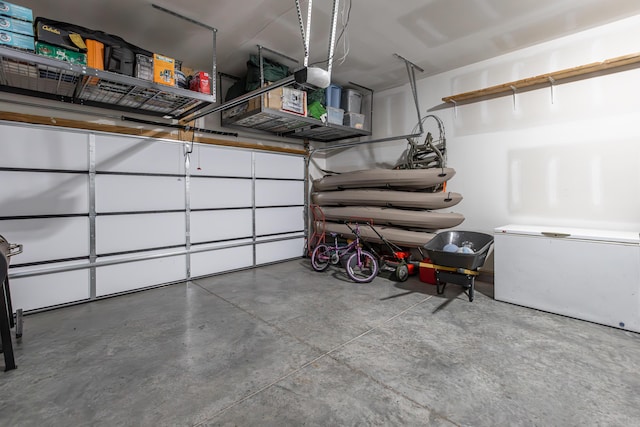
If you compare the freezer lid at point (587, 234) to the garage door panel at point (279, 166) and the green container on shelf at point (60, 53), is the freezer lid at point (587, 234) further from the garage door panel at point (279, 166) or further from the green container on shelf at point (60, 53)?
the green container on shelf at point (60, 53)

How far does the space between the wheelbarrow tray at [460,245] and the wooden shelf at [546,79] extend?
6.39ft

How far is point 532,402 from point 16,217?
4.98 m

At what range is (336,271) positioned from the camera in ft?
16.3

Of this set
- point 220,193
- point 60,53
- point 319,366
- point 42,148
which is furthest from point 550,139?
point 42,148


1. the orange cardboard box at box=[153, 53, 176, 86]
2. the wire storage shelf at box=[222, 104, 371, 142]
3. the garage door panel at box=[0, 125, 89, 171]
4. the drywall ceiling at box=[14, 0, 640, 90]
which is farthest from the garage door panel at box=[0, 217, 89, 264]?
the wire storage shelf at box=[222, 104, 371, 142]

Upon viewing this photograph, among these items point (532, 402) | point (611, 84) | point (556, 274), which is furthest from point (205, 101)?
point (611, 84)

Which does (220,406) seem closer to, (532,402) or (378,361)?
(378,361)

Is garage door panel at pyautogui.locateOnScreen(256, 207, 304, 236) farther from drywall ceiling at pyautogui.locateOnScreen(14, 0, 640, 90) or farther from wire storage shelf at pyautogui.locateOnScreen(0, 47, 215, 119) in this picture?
drywall ceiling at pyautogui.locateOnScreen(14, 0, 640, 90)

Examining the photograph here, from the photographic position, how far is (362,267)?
4570mm

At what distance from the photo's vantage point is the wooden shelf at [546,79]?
3.18 m

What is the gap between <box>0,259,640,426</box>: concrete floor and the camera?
Answer: 175 cm

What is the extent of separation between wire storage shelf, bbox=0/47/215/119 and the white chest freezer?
393 centimetres

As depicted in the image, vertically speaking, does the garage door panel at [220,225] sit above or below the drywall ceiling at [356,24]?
below

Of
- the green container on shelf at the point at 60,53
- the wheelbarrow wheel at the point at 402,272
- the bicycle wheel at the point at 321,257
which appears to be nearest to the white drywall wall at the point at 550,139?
the wheelbarrow wheel at the point at 402,272
